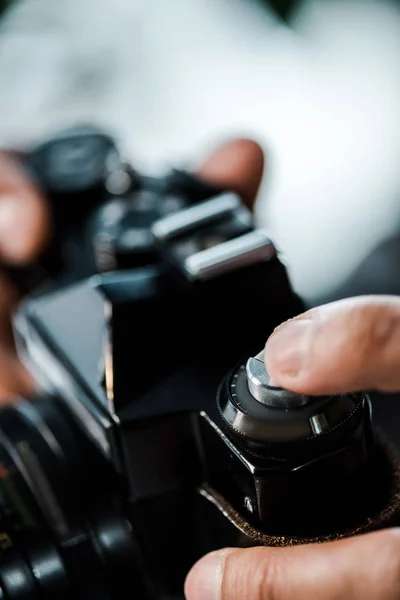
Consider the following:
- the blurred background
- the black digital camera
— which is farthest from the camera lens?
the blurred background

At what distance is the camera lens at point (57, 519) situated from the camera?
0.41 m

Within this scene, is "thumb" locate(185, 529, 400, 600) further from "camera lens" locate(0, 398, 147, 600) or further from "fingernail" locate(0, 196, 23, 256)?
"fingernail" locate(0, 196, 23, 256)

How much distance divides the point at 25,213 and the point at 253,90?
61 centimetres

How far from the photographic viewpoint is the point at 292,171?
3.49 feet

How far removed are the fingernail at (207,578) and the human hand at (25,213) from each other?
0.26m

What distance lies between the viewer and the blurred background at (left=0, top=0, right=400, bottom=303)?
101 centimetres

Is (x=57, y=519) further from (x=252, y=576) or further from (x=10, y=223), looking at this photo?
(x=10, y=223)

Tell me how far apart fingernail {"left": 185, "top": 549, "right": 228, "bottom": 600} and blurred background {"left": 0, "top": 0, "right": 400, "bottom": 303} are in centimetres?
55

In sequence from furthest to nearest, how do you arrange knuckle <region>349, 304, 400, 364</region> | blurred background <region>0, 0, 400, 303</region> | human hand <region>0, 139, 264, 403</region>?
blurred background <region>0, 0, 400, 303</region>
human hand <region>0, 139, 264, 403</region>
knuckle <region>349, 304, 400, 364</region>

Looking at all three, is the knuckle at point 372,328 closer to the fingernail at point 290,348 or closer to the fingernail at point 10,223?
the fingernail at point 290,348

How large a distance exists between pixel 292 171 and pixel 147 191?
510 mm

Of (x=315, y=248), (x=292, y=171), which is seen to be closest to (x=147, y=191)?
(x=315, y=248)

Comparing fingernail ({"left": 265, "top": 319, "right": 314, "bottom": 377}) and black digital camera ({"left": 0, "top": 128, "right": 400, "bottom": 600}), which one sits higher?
fingernail ({"left": 265, "top": 319, "right": 314, "bottom": 377})

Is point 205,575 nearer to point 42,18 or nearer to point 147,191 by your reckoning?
point 147,191
